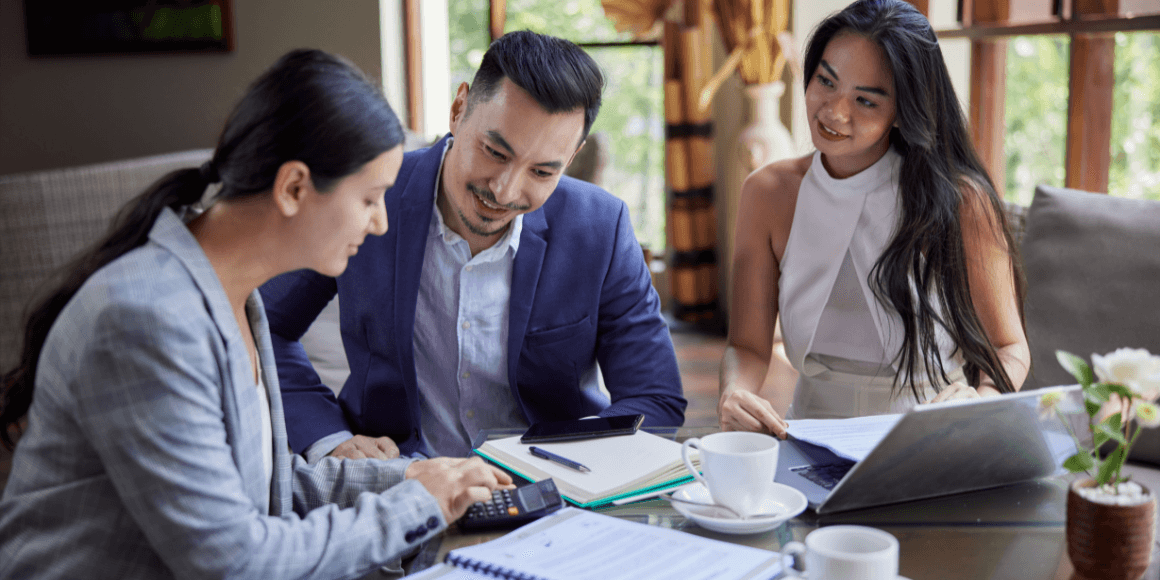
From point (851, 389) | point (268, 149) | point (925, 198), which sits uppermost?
point (268, 149)

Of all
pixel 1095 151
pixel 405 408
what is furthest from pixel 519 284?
pixel 1095 151

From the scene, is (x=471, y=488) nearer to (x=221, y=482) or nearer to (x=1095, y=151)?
(x=221, y=482)

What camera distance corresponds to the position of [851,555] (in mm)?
736

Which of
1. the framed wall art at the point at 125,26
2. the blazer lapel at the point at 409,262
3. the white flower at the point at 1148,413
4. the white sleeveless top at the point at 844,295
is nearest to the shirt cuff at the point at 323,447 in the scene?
the blazer lapel at the point at 409,262

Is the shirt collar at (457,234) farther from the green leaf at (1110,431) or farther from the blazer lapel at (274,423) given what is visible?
the green leaf at (1110,431)

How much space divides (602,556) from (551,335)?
27.0 inches

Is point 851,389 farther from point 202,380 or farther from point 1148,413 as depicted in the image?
point 202,380

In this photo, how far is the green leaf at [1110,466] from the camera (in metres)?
0.84

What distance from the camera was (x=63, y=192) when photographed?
304 cm

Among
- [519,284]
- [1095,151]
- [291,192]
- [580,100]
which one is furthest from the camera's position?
[1095,151]

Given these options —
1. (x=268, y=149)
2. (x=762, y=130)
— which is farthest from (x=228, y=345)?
(x=762, y=130)

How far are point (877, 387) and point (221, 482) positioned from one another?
46.1 inches

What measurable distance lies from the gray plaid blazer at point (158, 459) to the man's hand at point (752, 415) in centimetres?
46

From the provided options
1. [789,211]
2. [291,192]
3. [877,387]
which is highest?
[291,192]
